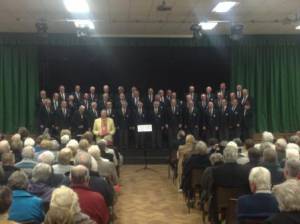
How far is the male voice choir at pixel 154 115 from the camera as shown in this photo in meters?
12.7

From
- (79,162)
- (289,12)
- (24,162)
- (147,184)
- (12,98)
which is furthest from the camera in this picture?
(12,98)

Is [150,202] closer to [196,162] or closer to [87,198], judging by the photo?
[196,162]

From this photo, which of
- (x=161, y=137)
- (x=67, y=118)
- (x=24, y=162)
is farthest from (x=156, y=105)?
(x=24, y=162)

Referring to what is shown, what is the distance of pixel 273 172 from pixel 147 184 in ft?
14.6

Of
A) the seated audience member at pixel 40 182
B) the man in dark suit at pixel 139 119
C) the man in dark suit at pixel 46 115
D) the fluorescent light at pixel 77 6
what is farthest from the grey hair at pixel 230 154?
the man in dark suit at pixel 46 115

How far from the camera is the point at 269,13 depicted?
11.1 metres

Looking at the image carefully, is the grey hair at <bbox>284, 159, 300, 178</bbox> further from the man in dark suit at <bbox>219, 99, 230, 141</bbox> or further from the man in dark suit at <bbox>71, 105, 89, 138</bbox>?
the man in dark suit at <bbox>71, 105, 89, 138</bbox>

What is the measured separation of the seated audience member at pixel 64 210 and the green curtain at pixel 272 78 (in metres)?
12.6

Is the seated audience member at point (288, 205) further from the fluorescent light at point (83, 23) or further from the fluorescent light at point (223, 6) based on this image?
the fluorescent light at point (83, 23)

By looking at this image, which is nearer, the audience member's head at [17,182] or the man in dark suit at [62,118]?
the audience member's head at [17,182]

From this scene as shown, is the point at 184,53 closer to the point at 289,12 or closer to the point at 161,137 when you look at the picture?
the point at 161,137

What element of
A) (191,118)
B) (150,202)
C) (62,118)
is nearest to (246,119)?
(191,118)

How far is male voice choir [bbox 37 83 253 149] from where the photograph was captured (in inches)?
499

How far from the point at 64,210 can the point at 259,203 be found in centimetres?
177
